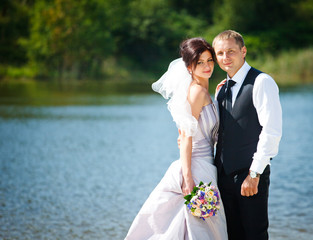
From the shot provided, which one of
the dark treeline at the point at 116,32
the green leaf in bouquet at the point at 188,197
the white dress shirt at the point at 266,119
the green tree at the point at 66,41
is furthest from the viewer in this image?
the dark treeline at the point at 116,32

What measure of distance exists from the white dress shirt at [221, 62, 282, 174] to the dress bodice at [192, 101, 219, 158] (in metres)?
0.37

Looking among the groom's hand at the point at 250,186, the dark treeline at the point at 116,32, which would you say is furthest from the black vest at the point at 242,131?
the dark treeline at the point at 116,32

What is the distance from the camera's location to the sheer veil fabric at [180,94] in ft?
12.0

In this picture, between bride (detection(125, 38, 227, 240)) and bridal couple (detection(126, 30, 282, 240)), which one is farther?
bride (detection(125, 38, 227, 240))

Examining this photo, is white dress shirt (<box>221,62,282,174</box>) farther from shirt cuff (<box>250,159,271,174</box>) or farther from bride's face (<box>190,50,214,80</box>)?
bride's face (<box>190,50,214,80</box>)

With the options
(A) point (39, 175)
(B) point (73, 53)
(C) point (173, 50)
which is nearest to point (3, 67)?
(B) point (73, 53)

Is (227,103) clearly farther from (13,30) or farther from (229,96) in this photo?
(13,30)

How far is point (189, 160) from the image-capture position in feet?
12.1

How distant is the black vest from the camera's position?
3.51 m

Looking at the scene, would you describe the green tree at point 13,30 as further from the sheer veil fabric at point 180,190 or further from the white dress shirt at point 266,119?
the white dress shirt at point 266,119

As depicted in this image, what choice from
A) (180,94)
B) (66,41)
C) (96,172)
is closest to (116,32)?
(66,41)

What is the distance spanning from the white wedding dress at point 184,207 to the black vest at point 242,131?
14 cm

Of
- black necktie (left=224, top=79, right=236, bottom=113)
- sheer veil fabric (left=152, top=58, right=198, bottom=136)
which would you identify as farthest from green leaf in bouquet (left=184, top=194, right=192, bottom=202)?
black necktie (left=224, top=79, right=236, bottom=113)

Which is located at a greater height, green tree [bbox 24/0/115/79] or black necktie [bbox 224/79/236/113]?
green tree [bbox 24/0/115/79]
